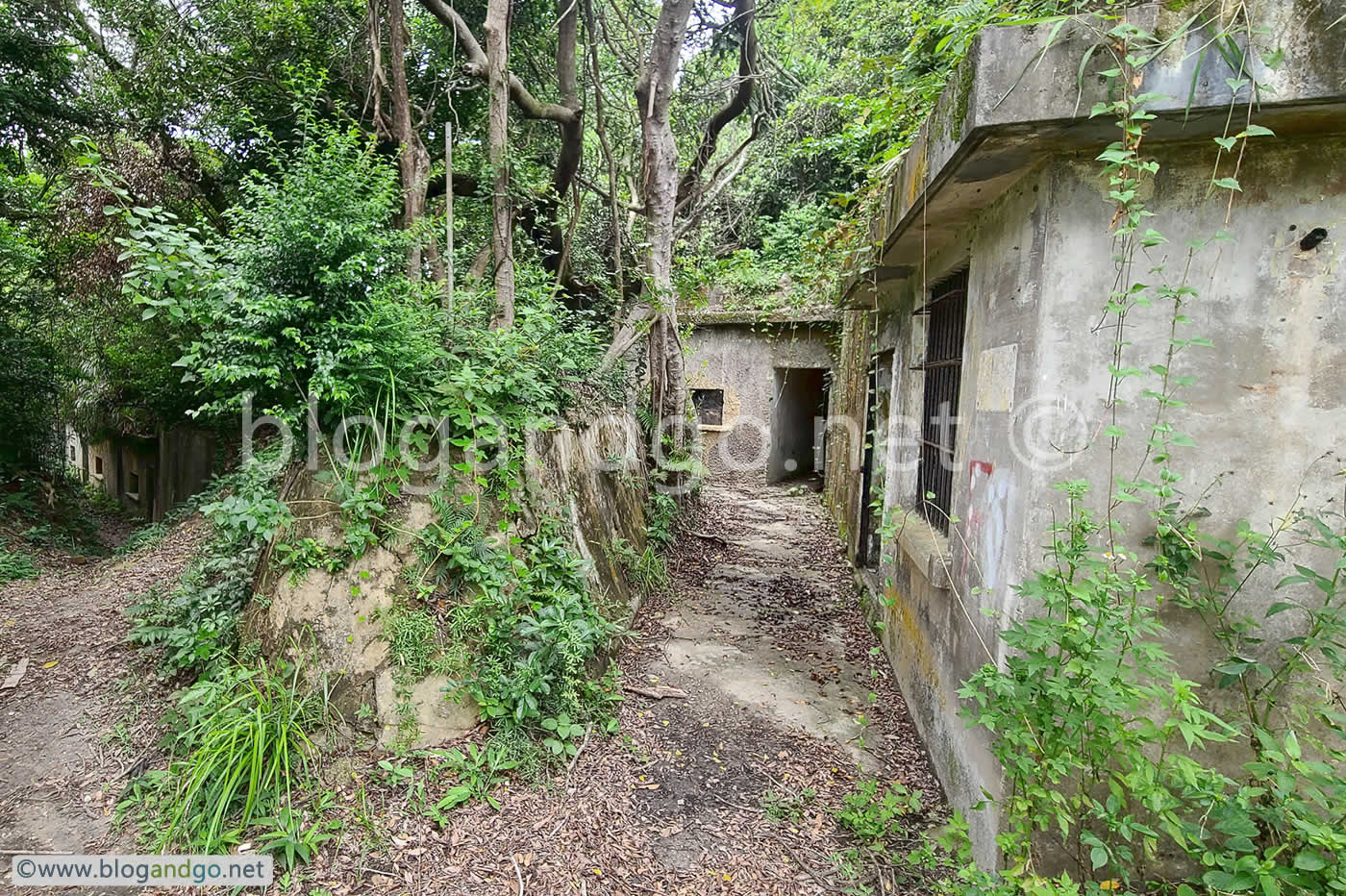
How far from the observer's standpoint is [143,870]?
8.30ft

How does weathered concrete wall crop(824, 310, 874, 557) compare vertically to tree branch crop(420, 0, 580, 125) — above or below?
below

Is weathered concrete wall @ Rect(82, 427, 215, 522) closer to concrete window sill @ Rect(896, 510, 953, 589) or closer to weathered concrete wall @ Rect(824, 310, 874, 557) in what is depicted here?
weathered concrete wall @ Rect(824, 310, 874, 557)

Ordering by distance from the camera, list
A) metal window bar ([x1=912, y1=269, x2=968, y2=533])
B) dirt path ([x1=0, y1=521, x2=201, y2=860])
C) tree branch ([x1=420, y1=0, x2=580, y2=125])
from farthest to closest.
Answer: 1. tree branch ([x1=420, y1=0, x2=580, y2=125])
2. metal window bar ([x1=912, y1=269, x2=968, y2=533])
3. dirt path ([x1=0, y1=521, x2=201, y2=860])

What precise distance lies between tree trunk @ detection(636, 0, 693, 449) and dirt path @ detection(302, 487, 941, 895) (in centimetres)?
300

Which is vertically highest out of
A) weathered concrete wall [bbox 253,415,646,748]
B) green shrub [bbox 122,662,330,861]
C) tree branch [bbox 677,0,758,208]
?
tree branch [bbox 677,0,758,208]

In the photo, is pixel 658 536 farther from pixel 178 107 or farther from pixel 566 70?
pixel 178 107

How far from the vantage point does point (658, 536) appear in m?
6.55

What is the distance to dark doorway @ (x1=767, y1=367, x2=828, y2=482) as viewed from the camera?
1190cm

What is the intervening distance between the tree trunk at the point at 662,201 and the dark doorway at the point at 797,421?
473 centimetres

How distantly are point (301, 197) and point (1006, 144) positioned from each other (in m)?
3.45

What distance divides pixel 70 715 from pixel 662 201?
6392 millimetres

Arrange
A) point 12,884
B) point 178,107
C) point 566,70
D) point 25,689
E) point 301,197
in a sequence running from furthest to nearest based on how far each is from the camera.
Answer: point 178,107 → point 566,70 → point 25,689 → point 301,197 → point 12,884

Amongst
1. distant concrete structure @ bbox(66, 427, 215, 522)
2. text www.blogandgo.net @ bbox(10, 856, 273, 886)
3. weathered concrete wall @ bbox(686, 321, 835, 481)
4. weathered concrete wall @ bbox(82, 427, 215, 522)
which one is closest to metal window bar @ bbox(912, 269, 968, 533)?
text www.blogandgo.net @ bbox(10, 856, 273, 886)

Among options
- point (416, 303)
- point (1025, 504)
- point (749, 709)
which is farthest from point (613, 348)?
point (1025, 504)
